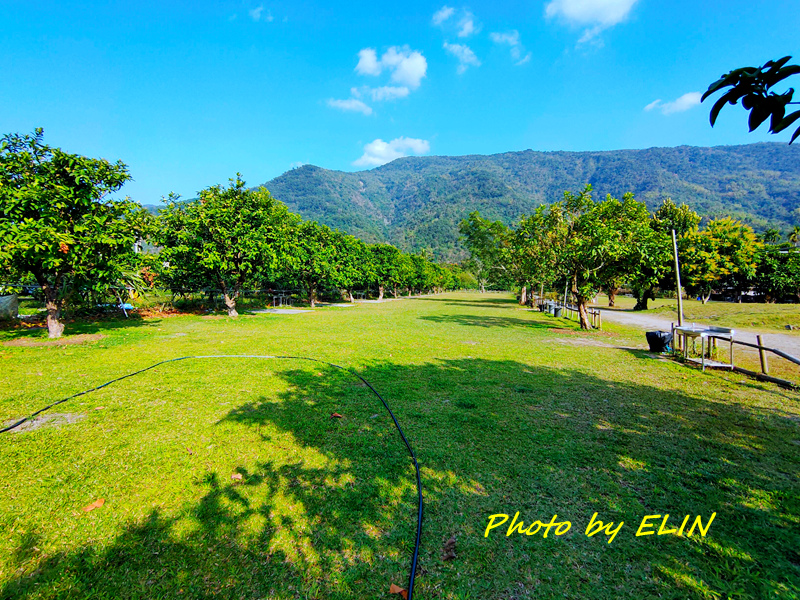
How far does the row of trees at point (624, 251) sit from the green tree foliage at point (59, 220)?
1843 cm

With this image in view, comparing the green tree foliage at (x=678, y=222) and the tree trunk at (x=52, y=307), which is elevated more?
the green tree foliage at (x=678, y=222)

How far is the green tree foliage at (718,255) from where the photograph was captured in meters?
28.3

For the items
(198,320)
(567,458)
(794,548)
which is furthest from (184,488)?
(198,320)

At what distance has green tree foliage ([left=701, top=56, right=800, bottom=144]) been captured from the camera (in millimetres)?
1587

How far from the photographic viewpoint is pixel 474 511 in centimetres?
318

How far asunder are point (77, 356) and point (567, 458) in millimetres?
11476

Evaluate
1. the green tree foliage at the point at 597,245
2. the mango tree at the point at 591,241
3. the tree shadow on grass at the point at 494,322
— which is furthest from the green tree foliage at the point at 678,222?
the tree shadow on grass at the point at 494,322

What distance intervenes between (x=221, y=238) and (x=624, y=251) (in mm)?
19835

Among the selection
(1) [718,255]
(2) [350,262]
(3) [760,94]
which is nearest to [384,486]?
(3) [760,94]

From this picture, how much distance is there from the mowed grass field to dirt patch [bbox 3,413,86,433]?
0.14 m

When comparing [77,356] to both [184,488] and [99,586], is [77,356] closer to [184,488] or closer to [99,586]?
[184,488]

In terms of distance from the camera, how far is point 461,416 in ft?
17.9

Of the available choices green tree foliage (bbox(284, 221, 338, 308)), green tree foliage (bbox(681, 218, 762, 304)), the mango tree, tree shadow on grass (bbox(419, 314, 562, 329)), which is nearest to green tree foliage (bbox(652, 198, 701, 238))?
green tree foliage (bbox(681, 218, 762, 304))

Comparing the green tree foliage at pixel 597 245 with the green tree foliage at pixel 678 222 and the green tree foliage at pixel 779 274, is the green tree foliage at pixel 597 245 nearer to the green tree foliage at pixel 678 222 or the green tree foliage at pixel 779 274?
the green tree foliage at pixel 678 222
